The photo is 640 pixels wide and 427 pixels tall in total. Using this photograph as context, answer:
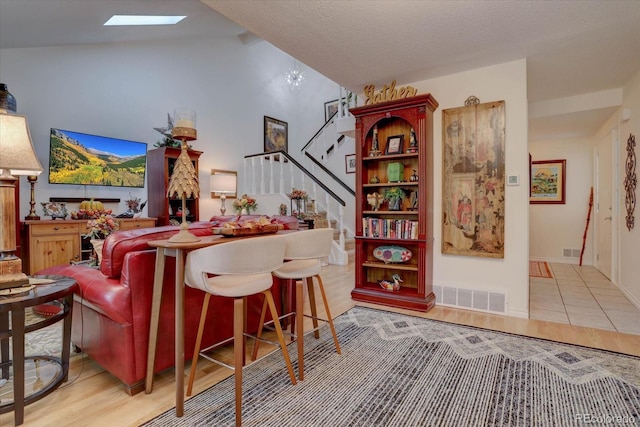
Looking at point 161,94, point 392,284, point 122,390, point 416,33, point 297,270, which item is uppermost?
point 161,94

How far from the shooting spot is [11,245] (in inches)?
67.8

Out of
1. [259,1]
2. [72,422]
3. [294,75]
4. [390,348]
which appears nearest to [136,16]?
[259,1]

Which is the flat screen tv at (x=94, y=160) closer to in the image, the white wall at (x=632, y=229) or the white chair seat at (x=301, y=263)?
the white chair seat at (x=301, y=263)

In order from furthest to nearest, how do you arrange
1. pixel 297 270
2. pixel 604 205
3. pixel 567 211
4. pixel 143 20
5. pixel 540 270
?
pixel 567 211 → pixel 540 270 → pixel 604 205 → pixel 143 20 → pixel 297 270

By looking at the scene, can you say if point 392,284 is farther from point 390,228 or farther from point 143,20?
point 143,20

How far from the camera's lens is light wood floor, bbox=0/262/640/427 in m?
1.64

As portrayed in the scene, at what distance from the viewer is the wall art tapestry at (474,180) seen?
3.21 m

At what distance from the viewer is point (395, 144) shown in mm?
3650

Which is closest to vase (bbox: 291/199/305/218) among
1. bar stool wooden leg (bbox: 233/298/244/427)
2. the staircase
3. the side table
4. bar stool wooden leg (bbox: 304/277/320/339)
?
the staircase

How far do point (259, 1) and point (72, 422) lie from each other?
2.73 metres

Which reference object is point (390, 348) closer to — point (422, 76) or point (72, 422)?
point (72, 422)

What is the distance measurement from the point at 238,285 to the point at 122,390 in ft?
3.26

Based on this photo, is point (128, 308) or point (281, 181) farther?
point (281, 181)

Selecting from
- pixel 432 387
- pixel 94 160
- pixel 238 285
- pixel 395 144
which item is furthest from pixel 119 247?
pixel 94 160
